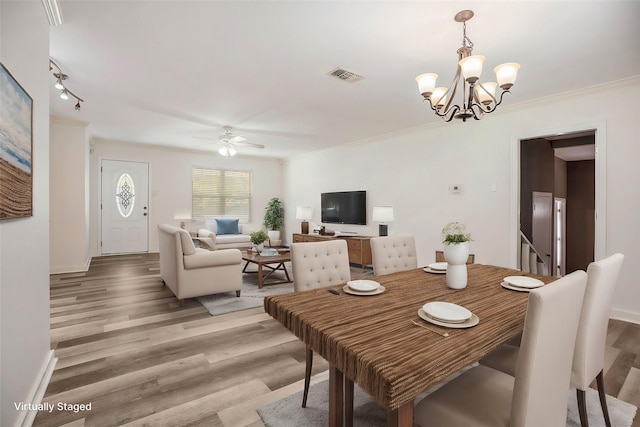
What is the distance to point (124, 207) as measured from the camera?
6.86 metres

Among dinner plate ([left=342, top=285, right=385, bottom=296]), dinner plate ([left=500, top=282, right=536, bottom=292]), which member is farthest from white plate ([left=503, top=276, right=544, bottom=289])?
dinner plate ([left=342, top=285, right=385, bottom=296])

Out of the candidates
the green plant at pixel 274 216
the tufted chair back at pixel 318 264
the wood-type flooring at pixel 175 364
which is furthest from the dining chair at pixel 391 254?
the green plant at pixel 274 216

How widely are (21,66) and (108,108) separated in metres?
3.12

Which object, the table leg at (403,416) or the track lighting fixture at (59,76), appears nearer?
the table leg at (403,416)

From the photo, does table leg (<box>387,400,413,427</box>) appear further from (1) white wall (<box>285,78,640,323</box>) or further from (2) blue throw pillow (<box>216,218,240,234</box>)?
(2) blue throw pillow (<box>216,218,240,234</box>)

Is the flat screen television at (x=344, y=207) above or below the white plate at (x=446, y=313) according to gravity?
above

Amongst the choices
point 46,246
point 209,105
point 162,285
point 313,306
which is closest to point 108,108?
point 209,105

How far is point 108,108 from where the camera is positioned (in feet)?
14.0

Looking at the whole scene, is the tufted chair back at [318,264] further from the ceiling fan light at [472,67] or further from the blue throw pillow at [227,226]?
the blue throw pillow at [227,226]

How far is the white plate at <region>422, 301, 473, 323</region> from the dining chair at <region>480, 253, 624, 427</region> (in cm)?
52

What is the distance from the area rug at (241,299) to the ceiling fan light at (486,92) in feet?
10.0

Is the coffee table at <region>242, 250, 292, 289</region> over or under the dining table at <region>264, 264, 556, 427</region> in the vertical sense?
under

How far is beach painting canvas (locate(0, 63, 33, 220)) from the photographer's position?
4.25ft

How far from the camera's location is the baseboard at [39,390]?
158 centimetres
